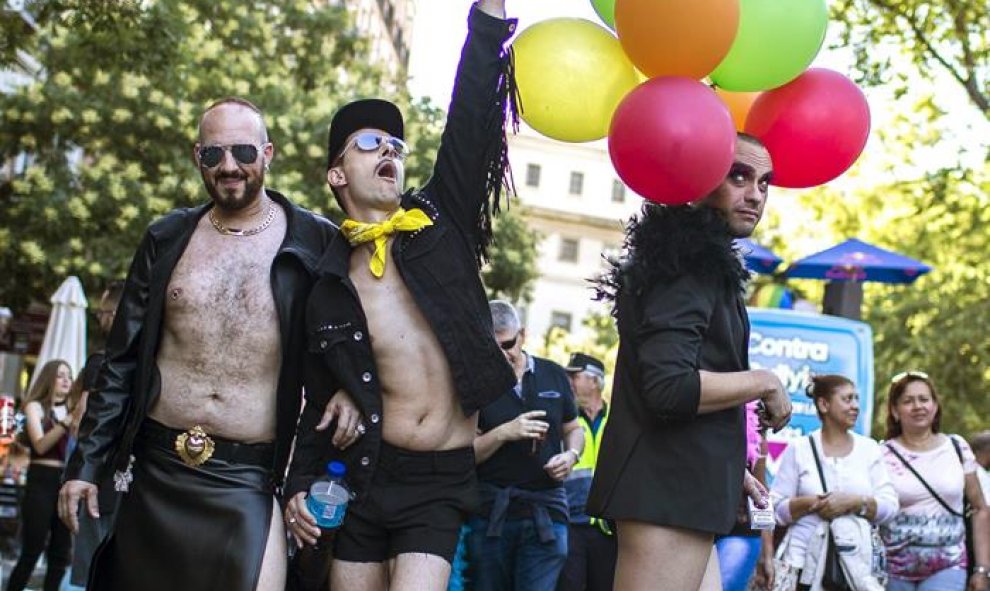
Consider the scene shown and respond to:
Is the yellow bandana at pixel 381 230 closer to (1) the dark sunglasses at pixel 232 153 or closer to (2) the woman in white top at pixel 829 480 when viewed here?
(1) the dark sunglasses at pixel 232 153

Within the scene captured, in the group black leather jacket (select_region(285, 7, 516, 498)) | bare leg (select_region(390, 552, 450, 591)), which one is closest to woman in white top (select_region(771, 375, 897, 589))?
black leather jacket (select_region(285, 7, 516, 498))

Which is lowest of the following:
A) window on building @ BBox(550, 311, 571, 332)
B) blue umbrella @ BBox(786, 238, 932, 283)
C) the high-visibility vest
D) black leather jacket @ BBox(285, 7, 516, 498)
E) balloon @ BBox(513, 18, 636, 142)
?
the high-visibility vest

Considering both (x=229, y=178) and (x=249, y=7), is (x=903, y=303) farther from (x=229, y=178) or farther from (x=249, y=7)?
(x=229, y=178)

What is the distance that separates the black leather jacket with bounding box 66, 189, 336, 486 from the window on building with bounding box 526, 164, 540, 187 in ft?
261

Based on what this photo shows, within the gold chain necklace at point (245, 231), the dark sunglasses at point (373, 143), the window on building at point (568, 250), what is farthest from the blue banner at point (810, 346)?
the window on building at point (568, 250)

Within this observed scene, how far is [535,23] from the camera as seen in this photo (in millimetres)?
5105

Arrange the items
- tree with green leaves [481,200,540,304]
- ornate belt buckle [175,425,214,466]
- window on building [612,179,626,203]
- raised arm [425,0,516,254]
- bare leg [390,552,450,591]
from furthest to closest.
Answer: window on building [612,179,626,203] < tree with green leaves [481,200,540,304] < ornate belt buckle [175,425,214,466] < raised arm [425,0,516,254] < bare leg [390,552,450,591]

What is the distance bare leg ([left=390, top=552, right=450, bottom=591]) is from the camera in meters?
4.57

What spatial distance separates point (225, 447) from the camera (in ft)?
16.5

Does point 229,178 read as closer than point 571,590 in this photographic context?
Yes

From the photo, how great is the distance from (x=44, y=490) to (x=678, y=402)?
7831 millimetres

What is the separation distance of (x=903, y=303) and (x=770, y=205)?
14.2 feet

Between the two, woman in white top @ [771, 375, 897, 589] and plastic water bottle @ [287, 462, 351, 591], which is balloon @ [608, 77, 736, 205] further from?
woman in white top @ [771, 375, 897, 589]

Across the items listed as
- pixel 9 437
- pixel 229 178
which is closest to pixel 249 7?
pixel 9 437
